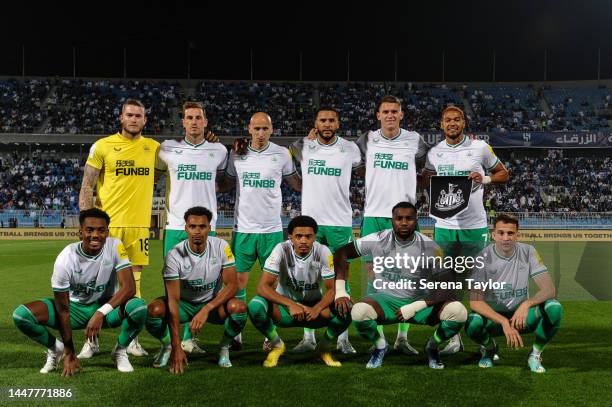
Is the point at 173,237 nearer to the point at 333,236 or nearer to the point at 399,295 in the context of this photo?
the point at 333,236

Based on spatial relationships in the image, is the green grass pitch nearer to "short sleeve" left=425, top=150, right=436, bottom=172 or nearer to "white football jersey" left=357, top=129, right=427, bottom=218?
"white football jersey" left=357, top=129, right=427, bottom=218

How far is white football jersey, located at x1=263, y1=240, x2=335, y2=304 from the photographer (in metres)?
5.39

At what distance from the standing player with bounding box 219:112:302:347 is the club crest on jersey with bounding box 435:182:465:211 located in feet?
5.63

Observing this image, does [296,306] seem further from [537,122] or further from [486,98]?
[486,98]

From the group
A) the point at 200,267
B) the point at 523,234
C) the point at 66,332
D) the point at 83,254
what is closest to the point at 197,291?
the point at 200,267

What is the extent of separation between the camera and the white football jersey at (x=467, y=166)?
6102 mm

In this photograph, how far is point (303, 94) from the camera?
3959cm

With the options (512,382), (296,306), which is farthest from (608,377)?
(296,306)

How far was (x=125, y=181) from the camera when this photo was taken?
234 inches

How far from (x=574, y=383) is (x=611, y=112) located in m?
37.5

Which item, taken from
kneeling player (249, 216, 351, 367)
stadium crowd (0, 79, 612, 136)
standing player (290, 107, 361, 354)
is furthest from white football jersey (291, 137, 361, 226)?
stadium crowd (0, 79, 612, 136)

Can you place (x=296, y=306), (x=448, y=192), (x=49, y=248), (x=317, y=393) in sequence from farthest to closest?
(x=49, y=248) → (x=448, y=192) → (x=296, y=306) → (x=317, y=393)

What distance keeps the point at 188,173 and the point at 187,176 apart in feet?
0.11

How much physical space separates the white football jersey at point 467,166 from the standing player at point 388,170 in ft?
0.95
